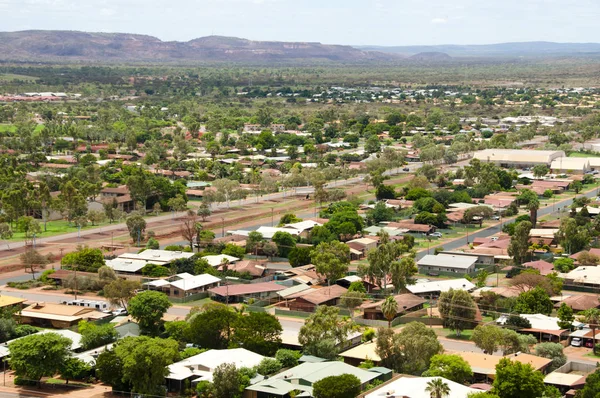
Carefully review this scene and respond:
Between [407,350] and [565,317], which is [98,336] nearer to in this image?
[407,350]

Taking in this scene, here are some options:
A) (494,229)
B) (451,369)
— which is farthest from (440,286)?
(494,229)

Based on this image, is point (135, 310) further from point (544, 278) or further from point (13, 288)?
point (544, 278)

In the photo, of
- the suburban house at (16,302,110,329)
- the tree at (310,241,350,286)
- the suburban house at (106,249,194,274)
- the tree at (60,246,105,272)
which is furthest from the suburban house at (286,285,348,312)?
the tree at (60,246,105,272)

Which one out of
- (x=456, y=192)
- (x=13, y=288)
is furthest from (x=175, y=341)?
(x=456, y=192)

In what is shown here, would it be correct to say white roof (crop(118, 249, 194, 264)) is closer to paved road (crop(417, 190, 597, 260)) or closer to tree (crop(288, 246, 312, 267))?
tree (crop(288, 246, 312, 267))

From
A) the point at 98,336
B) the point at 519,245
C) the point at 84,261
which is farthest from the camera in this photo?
the point at 519,245

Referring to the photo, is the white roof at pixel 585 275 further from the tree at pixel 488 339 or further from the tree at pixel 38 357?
the tree at pixel 38 357

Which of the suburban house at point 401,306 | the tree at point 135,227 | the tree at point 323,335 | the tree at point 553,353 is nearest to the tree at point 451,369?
the tree at point 553,353
